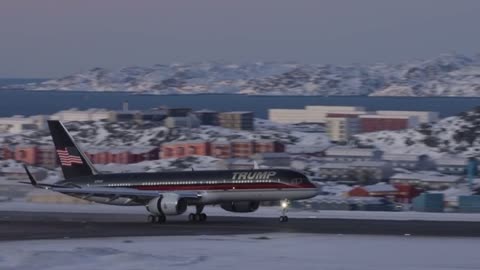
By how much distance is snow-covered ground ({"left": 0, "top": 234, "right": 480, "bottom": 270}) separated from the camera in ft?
103

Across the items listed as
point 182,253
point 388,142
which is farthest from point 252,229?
point 388,142

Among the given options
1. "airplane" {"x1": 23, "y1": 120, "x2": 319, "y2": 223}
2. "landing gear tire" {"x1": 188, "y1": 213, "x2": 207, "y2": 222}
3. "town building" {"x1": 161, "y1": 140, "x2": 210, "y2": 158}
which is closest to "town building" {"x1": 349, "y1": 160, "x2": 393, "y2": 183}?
"town building" {"x1": 161, "y1": 140, "x2": 210, "y2": 158}

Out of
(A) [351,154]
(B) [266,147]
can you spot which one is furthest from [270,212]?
(B) [266,147]

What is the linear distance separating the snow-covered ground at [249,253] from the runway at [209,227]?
8.42 feet

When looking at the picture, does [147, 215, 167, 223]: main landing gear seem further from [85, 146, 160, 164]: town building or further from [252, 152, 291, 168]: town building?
[85, 146, 160, 164]: town building

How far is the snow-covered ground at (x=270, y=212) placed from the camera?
5259cm

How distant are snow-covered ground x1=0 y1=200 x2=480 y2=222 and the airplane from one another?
3.23 metres

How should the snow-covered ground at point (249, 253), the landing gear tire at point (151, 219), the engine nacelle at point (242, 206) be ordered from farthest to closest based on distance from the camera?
1. the engine nacelle at point (242, 206)
2. the landing gear tire at point (151, 219)
3. the snow-covered ground at point (249, 253)

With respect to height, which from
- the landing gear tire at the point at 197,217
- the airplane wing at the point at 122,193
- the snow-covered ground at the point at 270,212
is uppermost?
the airplane wing at the point at 122,193

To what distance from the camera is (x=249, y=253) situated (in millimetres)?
34438

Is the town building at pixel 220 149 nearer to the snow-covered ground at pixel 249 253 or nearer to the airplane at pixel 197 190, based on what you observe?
the airplane at pixel 197 190

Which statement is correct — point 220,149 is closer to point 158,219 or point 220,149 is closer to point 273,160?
point 273,160

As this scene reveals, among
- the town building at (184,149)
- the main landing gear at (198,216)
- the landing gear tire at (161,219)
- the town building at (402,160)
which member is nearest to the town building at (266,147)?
the town building at (184,149)

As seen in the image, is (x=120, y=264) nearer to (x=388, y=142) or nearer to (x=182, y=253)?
(x=182, y=253)
